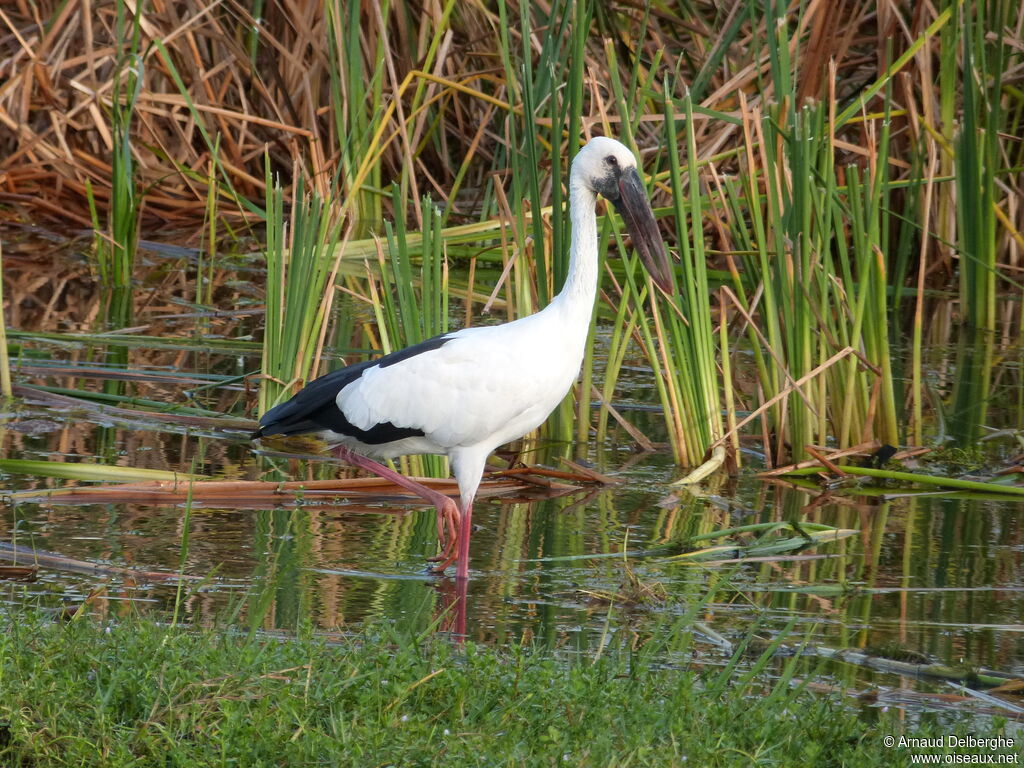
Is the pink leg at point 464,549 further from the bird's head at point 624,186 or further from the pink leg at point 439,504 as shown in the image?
the bird's head at point 624,186

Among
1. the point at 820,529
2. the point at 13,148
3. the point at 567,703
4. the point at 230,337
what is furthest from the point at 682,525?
the point at 13,148

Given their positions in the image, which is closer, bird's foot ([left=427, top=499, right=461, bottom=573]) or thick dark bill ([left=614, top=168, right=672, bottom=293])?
bird's foot ([left=427, top=499, right=461, bottom=573])

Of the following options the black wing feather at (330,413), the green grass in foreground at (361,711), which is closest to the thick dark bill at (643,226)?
the black wing feather at (330,413)

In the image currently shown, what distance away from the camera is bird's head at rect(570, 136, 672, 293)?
4887mm

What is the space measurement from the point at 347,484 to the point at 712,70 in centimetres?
388

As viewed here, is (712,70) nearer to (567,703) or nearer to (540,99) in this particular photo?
(540,99)

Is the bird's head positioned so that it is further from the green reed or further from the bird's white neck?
the green reed

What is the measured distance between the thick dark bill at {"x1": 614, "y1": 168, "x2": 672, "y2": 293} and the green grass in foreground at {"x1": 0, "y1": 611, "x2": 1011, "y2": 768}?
2.00 metres

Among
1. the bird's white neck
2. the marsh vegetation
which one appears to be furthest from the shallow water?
the bird's white neck

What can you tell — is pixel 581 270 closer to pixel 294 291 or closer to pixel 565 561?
pixel 565 561

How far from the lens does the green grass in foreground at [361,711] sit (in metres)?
2.77

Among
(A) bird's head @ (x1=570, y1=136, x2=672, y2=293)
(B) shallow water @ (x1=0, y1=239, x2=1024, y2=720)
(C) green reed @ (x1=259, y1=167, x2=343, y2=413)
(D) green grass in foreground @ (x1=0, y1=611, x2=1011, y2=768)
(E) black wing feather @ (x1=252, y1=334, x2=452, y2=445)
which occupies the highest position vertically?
(A) bird's head @ (x1=570, y1=136, x2=672, y2=293)

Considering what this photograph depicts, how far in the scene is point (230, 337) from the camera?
7512 millimetres

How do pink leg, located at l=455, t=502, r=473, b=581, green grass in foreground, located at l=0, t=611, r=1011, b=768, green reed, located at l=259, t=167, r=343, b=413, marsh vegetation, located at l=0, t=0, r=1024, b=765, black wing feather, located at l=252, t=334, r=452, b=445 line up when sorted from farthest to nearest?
green reed, located at l=259, t=167, r=343, b=413 → black wing feather, located at l=252, t=334, r=452, b=445 → pink leg, located at l=455, t=502, r=473, b=581 → marsh vegetation, located at l=0, t=0, r=1024, b=765 → green grass in foreground, located at l=0, t=611, r=1011, b=768
